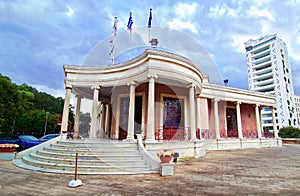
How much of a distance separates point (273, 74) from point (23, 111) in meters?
62.6

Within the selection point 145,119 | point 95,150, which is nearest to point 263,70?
point 145,119

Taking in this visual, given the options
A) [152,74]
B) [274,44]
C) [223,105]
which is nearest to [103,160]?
[152,74]

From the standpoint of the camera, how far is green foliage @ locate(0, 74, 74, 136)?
19484 millimetres

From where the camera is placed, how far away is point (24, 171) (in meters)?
5.57

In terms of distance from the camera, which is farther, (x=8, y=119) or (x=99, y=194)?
(x=8, y=119)

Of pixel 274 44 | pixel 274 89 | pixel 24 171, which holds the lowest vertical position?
pixel 24 171

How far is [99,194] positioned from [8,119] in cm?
2342

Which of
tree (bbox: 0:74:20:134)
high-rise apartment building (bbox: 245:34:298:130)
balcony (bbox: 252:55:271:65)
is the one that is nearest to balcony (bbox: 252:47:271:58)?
high-rise apartment building (bbox: 245:34:298:130)

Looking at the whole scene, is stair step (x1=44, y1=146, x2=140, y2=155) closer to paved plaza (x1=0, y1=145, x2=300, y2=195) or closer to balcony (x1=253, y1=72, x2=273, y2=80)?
paved plaza (x1=0, y1=145, x2=300, y2=195)

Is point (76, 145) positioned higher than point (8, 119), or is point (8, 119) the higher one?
point (8, 119)

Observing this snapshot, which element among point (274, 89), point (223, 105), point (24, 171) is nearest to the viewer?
point (24, 171)

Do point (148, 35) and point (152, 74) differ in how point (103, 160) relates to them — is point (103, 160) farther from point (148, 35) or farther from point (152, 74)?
point (148, 35)

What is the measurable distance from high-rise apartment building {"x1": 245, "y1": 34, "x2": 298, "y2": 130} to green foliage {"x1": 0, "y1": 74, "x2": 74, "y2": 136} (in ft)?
174

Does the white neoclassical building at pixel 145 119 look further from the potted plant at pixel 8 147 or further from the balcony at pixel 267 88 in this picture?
the balcony at pixel 267 88
